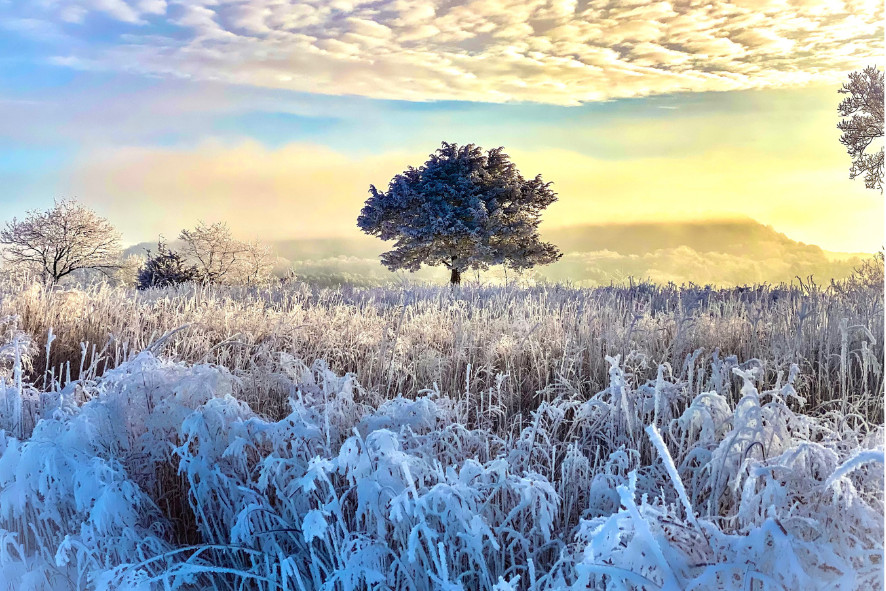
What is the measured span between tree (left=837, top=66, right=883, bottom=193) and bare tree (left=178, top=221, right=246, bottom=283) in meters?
19.2

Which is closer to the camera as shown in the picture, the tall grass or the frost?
the frost

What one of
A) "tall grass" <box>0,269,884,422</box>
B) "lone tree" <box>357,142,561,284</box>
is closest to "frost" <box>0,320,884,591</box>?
"tall grass" <box>0,269,884,422</box>

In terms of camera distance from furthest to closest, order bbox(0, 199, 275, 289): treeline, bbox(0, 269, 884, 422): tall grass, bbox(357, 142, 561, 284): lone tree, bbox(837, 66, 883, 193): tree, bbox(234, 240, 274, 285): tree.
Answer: bbox(234, 240, 274, 285): tree → bbox(0, 199, 275, 289): treeline → bbox(357, 142, 561, 284): lone tree → bbox(837, 66, 883, 193): tree → bbox(0, 269, 884, 422): tall grass

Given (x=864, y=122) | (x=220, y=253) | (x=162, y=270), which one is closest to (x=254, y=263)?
(x=220, y=253)

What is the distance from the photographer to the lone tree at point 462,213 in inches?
759

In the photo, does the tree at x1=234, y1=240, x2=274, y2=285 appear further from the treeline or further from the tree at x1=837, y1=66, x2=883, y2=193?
the tree at x1=837, y1=66, x2=883, y2=193

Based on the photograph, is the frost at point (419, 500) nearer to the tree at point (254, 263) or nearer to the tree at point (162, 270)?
the tree at point (162, 270)

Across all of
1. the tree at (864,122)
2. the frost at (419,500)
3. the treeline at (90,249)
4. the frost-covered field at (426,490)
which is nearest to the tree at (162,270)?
the treeline at (90,249)

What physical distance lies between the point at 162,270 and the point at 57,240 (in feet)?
29.0

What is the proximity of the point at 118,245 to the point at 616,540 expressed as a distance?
25.3 metres

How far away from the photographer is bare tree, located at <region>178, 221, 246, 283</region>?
2258 cm

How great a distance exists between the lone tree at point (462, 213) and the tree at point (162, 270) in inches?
241

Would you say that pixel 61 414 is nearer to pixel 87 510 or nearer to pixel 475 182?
pixel 87 510

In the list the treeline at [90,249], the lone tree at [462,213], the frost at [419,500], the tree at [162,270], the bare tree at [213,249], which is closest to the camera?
the frost at [419,500]
